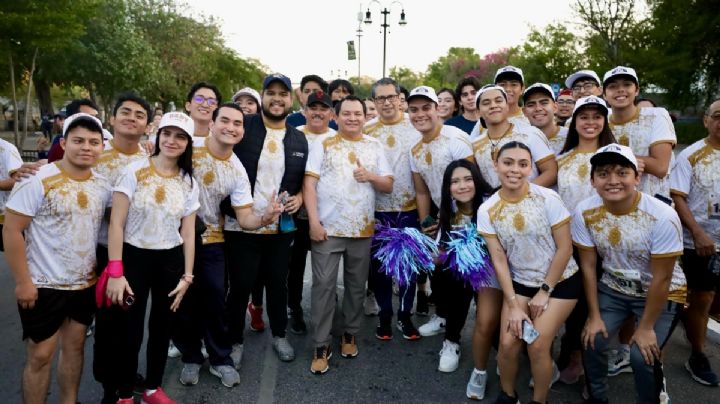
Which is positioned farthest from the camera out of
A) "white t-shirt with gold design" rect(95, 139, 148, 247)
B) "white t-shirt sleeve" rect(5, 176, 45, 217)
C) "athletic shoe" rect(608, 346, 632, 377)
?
"athletic shoe" rect(608, 346, 632, 377)

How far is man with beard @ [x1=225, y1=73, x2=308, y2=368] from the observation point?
3.98 m

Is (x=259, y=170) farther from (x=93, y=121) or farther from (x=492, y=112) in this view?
(x=492, y=112)

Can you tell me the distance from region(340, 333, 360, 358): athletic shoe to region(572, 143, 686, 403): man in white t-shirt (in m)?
1.92

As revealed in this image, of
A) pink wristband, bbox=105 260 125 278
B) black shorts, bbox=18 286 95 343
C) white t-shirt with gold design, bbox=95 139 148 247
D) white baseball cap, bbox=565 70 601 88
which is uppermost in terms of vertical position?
white baseball cap, bbox=565 70 601 88

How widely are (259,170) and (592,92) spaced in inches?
150

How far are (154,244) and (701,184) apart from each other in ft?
14.2

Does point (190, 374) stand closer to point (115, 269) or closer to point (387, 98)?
point (115, 269)

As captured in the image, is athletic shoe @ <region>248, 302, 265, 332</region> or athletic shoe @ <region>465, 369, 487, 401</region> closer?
athletic shoe @ <region>465, 369, 487, 401</region>

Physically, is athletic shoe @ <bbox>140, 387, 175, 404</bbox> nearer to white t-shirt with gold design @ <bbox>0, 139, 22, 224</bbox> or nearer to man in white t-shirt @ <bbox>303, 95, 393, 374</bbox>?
man in white t-shirt @ <bbox>303, 95, 393, 374</bbox>

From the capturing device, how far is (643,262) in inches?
127

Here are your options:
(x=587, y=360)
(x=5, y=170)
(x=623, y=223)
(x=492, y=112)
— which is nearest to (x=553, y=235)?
(x=623, y=223)

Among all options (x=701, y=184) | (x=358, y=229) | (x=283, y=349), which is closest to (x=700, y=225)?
(x=701, y=184)

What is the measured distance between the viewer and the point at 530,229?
3.27 meters

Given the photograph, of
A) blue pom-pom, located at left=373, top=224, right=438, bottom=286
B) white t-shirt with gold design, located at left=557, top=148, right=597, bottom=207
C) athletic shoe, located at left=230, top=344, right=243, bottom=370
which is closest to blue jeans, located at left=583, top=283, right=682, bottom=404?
white t-shirt with gold design, located at left=557, top=148, right=597, bottom=207
